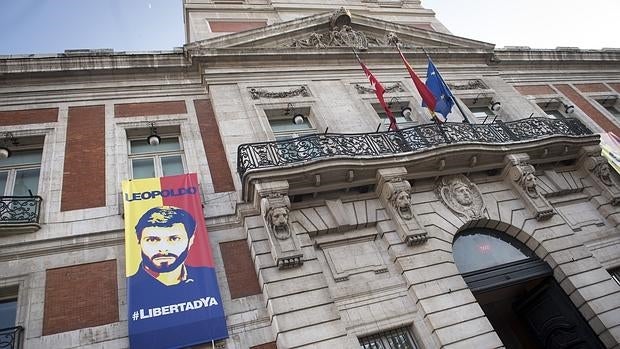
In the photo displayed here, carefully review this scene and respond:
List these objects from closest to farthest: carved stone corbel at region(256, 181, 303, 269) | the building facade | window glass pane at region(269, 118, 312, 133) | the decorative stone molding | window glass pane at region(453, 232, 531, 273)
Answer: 1. the building facade
2. carved stone corbel at region(256, 181, 303, 269)
3. window glass pane at region(453, 232, 531, 273)
4. the decorative stone molding
5. window glass pane at region(269, 118, 312, 133)

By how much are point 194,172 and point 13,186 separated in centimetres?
407

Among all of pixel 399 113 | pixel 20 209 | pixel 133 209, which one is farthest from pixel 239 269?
pixel 399 113

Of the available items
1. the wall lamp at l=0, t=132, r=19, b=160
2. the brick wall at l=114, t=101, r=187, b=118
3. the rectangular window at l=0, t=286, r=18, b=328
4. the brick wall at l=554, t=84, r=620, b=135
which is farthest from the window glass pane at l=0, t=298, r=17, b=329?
the brick wall at l=554, t=84, r=620, b=135

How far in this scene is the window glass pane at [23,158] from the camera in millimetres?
9961

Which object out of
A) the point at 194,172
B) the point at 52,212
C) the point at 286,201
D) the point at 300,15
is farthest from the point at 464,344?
the point at 300,15

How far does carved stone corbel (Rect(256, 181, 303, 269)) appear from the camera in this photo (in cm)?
823

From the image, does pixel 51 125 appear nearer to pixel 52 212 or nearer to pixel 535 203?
pixel 52 212

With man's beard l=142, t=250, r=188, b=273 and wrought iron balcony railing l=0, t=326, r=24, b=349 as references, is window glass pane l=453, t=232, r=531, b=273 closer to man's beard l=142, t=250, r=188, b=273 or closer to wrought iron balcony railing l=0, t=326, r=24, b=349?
man's beard l=142, t=250, r=188, b=273

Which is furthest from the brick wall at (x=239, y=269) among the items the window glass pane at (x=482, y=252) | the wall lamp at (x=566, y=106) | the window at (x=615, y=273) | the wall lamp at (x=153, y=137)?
the wall lamp at (x=566, y=106)

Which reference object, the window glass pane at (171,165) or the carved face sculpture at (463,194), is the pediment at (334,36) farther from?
the carved face sculpture at (463,194)

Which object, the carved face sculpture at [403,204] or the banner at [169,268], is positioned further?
the carved face sculpture at [403,204]

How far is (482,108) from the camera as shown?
1471 cm

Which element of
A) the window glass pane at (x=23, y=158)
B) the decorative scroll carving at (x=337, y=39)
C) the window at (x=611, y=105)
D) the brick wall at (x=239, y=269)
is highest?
the decorative scroll carving at (x=337, y=39)

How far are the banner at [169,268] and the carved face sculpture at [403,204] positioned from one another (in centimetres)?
431
